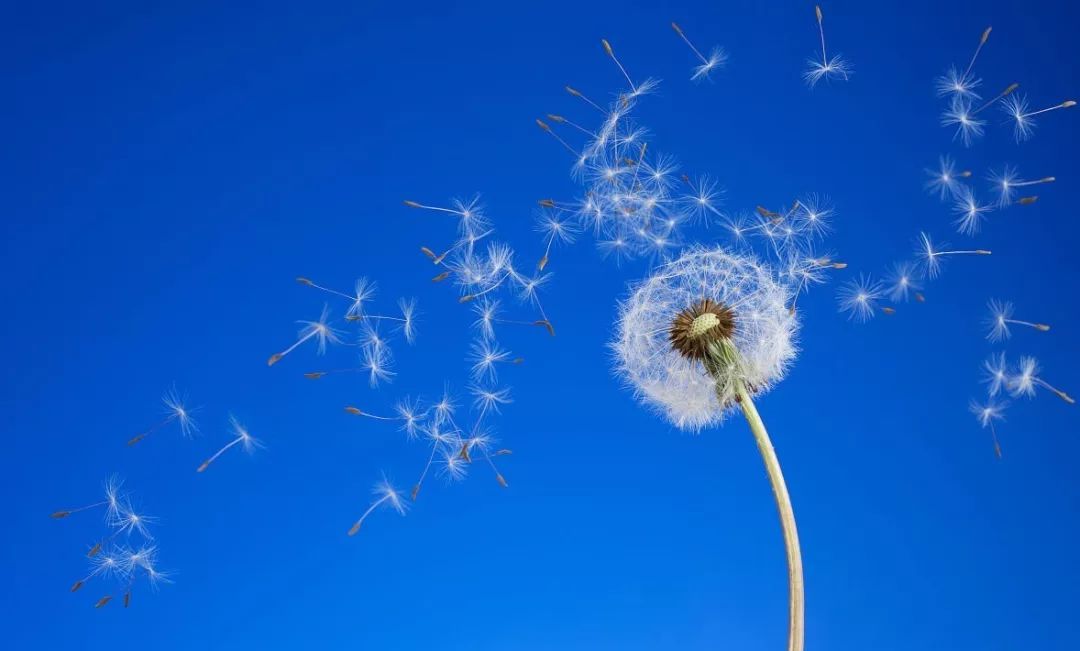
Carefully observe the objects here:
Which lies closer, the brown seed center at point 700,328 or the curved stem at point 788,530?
the curved stem at point 788,530

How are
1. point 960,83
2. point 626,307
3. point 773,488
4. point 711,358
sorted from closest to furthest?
point 773,488 < point 711,358 < point 626,307 < point 960,83

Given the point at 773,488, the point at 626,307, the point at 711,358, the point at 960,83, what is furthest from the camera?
the point at 960,83

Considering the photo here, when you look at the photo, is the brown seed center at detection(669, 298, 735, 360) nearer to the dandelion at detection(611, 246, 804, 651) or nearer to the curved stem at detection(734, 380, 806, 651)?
the dandelion at detection(611, 246, 804, 651)

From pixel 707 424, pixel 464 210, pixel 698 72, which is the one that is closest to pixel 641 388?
pixel 707 424

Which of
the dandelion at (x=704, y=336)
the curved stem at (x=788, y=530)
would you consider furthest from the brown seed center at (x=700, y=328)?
the curved stem at (x=788, y=530)

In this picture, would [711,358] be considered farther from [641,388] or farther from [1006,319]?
[1006,319]

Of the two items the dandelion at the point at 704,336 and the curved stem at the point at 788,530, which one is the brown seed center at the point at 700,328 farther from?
the curved stem at the point at 788,530

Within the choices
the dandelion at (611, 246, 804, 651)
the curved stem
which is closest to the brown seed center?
the dandelion at (611, 246, 804, 651)

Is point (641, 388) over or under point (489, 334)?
under
